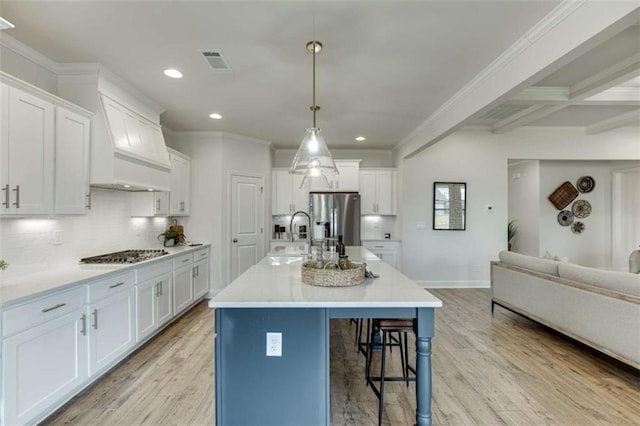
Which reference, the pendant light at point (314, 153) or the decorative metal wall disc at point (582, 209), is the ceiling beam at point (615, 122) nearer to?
the decorative metal wall disc at point (582, 209)

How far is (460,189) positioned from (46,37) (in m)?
5.90

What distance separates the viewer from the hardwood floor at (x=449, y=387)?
2.06 m

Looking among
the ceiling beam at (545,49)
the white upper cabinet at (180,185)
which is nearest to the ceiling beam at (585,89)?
the ceiling beam at (545,49)

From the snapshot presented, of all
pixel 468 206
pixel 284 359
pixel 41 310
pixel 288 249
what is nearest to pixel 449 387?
pixel 284 359

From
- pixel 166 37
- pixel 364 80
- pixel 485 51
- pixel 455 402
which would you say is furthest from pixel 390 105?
pixel 455 402

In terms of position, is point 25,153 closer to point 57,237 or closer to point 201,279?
point 57,237

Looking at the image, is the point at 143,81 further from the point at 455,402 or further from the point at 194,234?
the point at 455,402

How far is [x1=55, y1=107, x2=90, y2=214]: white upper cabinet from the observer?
7.89 ft

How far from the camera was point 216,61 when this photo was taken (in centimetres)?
268

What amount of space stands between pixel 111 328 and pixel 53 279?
62cm

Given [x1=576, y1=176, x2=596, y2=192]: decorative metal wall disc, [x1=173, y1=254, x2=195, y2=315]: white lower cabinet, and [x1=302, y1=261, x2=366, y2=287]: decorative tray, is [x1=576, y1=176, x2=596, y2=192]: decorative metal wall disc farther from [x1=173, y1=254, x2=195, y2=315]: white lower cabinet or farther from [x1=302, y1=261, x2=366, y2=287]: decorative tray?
[x1=173, y1=254, x2=195, y2=315]: white lower cabinet

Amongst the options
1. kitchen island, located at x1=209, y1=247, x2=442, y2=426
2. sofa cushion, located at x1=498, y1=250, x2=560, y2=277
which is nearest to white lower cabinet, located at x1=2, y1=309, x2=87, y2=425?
kitchen island, located at x1=209, y1=247, x2=442, y2=426

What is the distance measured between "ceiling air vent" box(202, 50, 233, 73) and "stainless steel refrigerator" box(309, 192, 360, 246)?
3168 millimetres

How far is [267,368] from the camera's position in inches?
68.5
